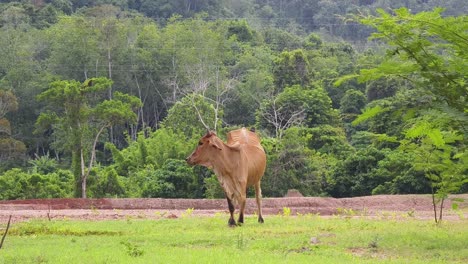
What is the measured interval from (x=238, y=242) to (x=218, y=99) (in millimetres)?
43144

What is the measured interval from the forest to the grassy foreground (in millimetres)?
1610

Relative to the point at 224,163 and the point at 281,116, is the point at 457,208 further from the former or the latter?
the point at 281,116

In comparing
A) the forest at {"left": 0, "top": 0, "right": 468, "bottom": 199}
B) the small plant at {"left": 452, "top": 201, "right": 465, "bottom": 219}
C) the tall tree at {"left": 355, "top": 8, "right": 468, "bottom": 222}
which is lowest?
the forest at {"left": 0, "top": 0, "right": 468, "bottom": 199}

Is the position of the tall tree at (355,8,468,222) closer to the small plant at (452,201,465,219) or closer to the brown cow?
the small plant at (452,201,465,219)

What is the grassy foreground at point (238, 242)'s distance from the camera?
476 inches

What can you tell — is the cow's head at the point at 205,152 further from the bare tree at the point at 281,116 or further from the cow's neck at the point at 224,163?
the bare tree at the point at 281,116

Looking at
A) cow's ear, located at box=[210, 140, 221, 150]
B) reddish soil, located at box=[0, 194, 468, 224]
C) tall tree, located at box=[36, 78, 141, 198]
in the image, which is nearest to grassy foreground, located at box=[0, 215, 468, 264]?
cow's ear, located at box=[210, 140, 221, 150]

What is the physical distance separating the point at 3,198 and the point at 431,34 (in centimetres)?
2436

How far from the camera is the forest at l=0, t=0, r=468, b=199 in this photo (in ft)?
39.5

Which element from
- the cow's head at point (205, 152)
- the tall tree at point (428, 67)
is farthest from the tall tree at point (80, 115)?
the tall tree at point (428, 67)

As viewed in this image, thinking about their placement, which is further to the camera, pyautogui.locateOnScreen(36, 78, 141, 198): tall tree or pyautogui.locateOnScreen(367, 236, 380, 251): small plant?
pyautogui.locateOnScreen(36, 78, 141, 198): tall tree

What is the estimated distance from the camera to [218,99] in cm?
5634

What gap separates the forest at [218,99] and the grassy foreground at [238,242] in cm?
161

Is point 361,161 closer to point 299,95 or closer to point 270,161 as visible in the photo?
point 270,161
